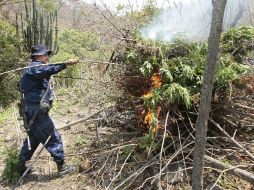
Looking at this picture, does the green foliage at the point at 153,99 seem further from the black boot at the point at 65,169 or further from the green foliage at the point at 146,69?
the black boot at the point at 65,169

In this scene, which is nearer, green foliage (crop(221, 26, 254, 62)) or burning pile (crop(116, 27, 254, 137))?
burning pile (crop(116, 27, 254, 137))

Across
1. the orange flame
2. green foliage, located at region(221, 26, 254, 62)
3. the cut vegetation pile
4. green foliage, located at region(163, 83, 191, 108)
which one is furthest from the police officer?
green foliage, located at region(221, 26, 254, 62)

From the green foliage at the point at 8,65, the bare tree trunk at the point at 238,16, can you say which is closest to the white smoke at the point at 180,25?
the bare tree trunk at the point at 238,16

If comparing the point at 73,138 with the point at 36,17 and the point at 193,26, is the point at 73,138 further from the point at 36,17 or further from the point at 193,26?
the point at 36,17

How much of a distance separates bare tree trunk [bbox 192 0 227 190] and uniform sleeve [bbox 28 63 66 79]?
2.26 m

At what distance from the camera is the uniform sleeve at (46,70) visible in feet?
17.0

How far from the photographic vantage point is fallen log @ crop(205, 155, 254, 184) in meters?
4.25

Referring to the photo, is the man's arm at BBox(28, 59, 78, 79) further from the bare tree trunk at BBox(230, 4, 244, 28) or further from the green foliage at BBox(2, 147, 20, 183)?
the bare tree trunk at BBox(230, 4, 244, 28)

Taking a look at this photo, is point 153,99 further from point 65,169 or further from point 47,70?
point 65,169

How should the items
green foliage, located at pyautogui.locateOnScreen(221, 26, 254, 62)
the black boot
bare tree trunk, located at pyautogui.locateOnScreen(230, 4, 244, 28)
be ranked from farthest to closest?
bare tree trunk, located at pyautogui.locateOnScreen(230, 4, 244, 28) < the black boot < green foliage, located at pyautogui.locateOnScreen(221, 26, 254, 62)

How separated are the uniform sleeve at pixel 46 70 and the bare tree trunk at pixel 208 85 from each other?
2.26 m

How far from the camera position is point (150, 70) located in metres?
4.99

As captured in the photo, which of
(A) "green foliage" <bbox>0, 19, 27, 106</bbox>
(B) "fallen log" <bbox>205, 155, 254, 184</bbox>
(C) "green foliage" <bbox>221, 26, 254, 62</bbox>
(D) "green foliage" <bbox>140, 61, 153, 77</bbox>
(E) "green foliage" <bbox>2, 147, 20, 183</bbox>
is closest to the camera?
(B) "fallen log" <bbox>205, 155, 254, 184</bbox>

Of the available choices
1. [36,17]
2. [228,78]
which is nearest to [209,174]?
[228,78]
